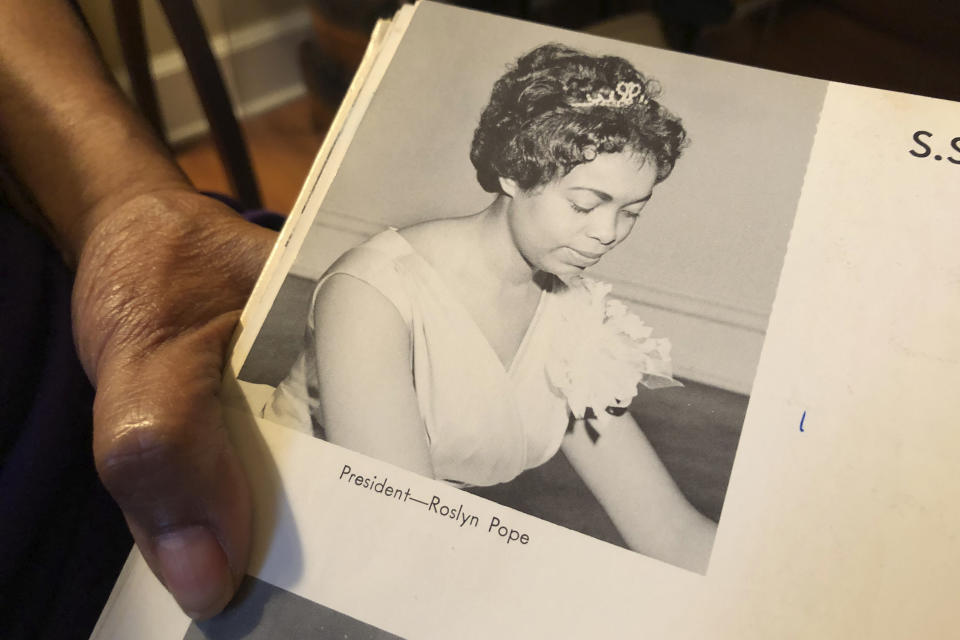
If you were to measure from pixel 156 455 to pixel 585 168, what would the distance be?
256 millimetres

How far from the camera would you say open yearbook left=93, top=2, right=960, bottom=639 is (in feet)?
1.01

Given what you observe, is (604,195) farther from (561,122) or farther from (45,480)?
(45,480)

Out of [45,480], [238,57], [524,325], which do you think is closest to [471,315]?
[524,325]

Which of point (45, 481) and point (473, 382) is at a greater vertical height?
point (473, 382)

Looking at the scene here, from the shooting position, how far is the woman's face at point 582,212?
360 millimetres

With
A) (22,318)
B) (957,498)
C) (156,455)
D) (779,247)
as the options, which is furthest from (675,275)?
(22,318)

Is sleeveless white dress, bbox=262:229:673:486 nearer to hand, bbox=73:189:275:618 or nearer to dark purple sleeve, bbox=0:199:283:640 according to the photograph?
hand, bbox=73:189:275:618

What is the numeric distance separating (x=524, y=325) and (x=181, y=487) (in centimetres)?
18

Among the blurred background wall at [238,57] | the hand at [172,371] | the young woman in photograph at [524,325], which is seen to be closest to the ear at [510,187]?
the young woman in photograph at [524,325]

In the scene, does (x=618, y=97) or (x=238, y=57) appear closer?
(x=618, y=97)

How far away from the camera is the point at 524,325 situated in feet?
1.16

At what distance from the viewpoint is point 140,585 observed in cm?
36

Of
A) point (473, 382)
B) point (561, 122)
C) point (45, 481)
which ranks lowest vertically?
point (45, 481)

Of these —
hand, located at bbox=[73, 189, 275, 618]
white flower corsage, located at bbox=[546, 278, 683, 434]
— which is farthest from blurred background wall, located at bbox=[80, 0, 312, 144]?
white flower corsage, located at bbox=[546, 278, 683, 434]
